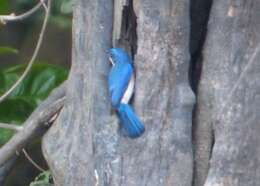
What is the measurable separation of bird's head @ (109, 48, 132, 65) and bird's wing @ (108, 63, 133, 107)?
0.04 feet

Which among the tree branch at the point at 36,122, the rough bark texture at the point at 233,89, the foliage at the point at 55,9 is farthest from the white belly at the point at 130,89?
the foliage at the point at 55,9

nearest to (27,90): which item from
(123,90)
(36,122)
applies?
(36,122)

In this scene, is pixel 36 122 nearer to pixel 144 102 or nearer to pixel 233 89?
pixel 144 102

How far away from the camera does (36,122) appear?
2768mm

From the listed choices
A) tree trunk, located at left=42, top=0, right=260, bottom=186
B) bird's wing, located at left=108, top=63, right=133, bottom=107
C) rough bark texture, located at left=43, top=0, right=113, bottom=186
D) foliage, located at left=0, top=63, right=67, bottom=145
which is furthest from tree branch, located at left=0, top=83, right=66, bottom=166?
foliage, located at left=0, top=63, right=67, bottom=145

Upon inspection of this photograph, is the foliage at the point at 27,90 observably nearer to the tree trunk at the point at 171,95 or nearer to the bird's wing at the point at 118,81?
the tree trunk at the point at 171,95

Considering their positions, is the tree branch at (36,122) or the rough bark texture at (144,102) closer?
the rough bark texture at (144,102)

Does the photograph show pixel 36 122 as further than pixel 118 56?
Yes

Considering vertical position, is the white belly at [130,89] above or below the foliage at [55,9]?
above

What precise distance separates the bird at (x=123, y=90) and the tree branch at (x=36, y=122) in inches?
14.6

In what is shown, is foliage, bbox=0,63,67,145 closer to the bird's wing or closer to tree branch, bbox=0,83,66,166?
tree branch, bbox=0,83,66,166

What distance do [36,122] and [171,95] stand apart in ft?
1.76

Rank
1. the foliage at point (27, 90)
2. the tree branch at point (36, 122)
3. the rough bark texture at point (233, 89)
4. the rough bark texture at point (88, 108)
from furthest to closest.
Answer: the foliage at point (27, 90) < the tree branch at point (36, 122) < the rough bark texture at point (88, 108) < the rough bark texture at point (233, 89)

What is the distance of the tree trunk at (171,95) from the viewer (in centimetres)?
233
